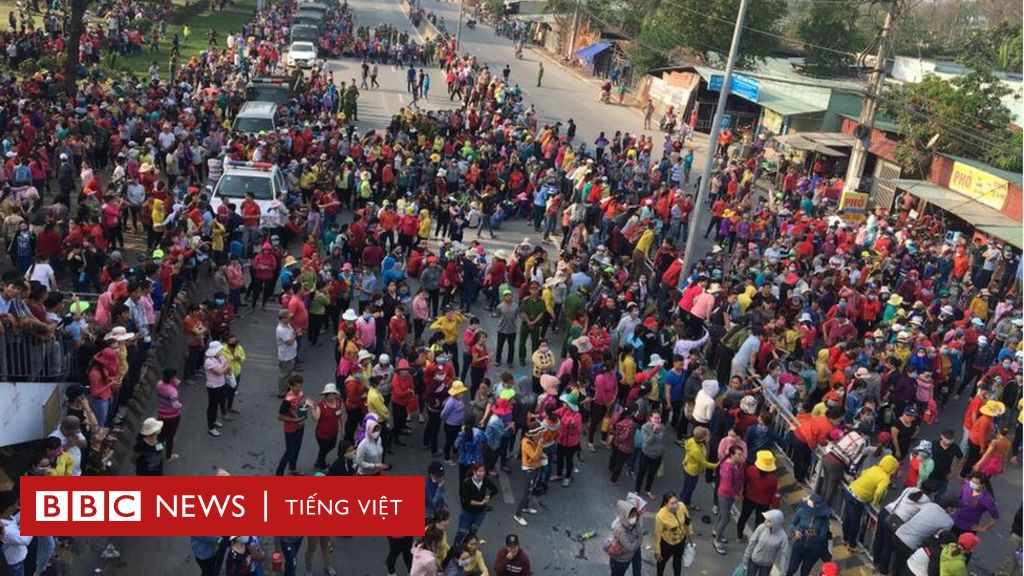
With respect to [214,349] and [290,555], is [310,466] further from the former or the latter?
[290,555]

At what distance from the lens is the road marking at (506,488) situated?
11.2 metres

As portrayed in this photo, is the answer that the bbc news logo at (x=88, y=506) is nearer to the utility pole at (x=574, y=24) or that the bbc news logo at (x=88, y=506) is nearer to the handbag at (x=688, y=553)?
the handbag at (x=688, y=553)

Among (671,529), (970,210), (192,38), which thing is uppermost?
(192,38)

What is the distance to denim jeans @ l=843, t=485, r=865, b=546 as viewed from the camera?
10.3 m

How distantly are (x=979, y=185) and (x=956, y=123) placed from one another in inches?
132

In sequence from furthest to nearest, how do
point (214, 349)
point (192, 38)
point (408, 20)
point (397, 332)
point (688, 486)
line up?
1. point (408, 20)
2. point (192, 38)
3. point (397, 332)
4. point (214, 349)
5. point (688, 486)

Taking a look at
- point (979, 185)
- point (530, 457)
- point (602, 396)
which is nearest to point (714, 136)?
point (602, 396)

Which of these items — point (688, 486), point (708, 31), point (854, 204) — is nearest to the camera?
point (688, 486)

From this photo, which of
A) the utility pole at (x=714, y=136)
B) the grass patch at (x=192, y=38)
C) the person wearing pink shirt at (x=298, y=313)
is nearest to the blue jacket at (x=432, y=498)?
the person wearing pink shirt at (x=298, y=313)

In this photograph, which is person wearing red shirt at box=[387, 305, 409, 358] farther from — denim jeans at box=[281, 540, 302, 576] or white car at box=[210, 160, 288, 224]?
white car at box=[210, 160, 288, 224]

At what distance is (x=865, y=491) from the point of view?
10062 mm

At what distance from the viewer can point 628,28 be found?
57.0 m

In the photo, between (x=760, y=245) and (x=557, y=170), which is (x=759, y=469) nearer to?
(x=760, y=245)

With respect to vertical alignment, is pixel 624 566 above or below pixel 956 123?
below
